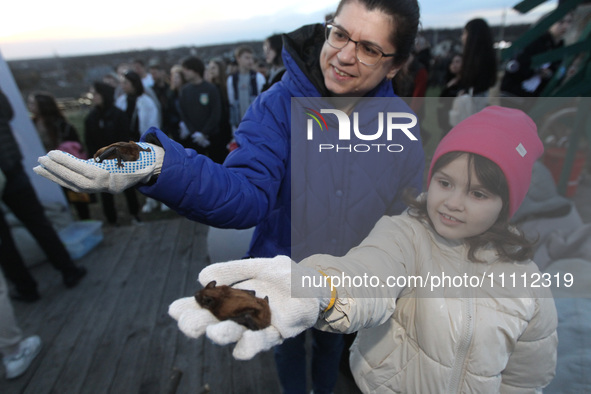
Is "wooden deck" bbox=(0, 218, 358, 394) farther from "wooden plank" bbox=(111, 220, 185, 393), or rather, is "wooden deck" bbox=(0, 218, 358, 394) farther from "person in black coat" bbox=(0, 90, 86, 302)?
"person in black coat" bbox=(0, 90, 86, 302)

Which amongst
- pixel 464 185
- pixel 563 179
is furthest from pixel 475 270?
pixel 563 179

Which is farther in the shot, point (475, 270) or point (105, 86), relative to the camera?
point (105, 86)

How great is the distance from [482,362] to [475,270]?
0.85 ft

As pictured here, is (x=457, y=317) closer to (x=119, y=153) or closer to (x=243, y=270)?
(x=243, y=270)

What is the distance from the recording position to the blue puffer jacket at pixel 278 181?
87cm

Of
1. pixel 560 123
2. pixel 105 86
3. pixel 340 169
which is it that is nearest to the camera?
pixel 340 169

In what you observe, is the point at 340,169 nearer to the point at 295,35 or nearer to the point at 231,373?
the point at 295,35

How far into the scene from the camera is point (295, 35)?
1.16 meters

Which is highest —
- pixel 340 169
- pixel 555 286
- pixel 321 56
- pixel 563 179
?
pixel 321 56

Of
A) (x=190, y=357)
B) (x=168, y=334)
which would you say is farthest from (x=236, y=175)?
(x=168, y=334)

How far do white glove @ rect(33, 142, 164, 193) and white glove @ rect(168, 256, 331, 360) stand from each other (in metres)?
0.28

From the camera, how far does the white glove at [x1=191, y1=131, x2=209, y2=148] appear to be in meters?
4.13

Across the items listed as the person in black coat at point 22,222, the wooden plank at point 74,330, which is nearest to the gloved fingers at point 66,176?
the wooden plank at point 74,330

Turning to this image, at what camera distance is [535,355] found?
0.98 metres
